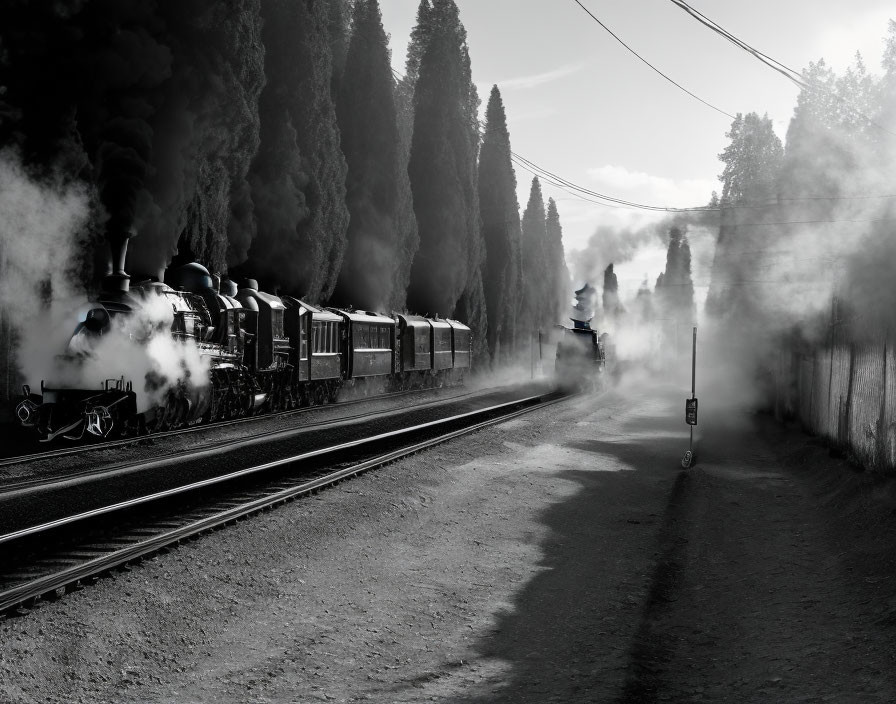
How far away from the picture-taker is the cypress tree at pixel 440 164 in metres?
51.4

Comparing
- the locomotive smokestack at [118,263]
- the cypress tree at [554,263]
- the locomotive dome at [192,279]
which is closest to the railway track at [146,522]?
the locomotive smokestack at [118,263]

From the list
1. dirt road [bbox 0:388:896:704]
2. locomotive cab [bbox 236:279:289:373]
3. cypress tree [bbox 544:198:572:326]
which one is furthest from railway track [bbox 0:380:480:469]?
cypress tree [bbox 544:198:572:326]

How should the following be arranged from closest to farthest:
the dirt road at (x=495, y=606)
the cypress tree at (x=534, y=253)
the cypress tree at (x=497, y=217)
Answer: the dirt road at (x=495, y=606), the cypress tree at (x=497, y=217), the cypress tree at (x=534, y=253)

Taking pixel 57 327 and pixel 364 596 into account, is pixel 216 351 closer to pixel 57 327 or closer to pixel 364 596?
pixel 57 327

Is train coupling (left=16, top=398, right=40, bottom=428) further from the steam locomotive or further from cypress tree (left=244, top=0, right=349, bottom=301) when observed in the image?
cypress tree (left=244, top=0, right=349, bottom=301)

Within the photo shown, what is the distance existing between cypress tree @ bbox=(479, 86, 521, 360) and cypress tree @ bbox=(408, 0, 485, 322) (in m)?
Answer: 8.94

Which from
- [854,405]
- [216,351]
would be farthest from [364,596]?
[216,351]

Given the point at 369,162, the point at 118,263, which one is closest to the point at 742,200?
the point at 369,162

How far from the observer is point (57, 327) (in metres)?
17.0

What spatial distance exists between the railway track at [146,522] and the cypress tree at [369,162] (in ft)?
93.1

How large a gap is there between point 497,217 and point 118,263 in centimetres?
4543

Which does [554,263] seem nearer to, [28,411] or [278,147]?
[278,147]

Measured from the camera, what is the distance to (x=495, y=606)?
870 cm

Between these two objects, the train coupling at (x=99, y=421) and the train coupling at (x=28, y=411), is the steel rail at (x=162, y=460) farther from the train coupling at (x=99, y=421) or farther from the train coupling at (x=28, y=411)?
the train coupling at (x=28, y=411)
